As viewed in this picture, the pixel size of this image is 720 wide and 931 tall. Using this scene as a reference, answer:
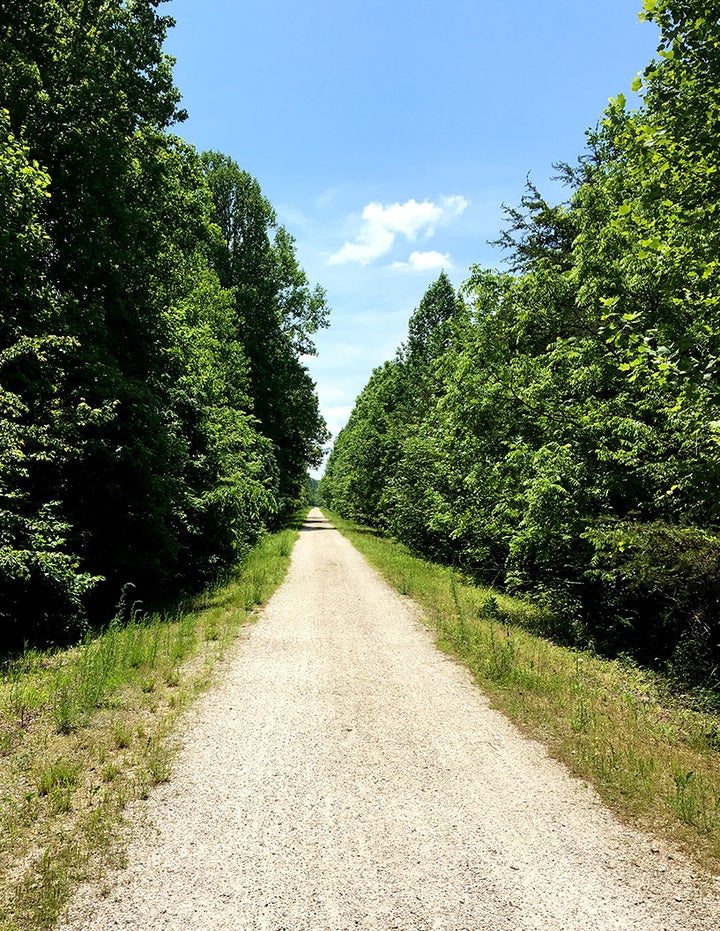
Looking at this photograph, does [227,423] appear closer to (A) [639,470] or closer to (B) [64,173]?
(B) [64,173]

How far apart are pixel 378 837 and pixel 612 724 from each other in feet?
11.4

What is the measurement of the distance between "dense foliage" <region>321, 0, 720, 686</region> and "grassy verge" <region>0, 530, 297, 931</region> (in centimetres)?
641

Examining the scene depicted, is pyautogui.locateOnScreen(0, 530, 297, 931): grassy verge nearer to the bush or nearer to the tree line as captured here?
the tree line

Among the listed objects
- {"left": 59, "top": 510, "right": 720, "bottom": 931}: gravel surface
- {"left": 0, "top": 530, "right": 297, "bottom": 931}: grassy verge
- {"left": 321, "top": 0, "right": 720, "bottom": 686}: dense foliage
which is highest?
{"left": 321, "top": 0, "right": 720, "bottom": 686}: dense foliage

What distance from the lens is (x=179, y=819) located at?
163 inches

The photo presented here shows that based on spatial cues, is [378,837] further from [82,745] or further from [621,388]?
[621,388]

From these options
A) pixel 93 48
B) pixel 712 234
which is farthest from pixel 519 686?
pixel 93 48

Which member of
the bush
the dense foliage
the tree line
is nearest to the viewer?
the dense foliage

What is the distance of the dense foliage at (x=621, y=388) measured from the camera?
5.78 metres

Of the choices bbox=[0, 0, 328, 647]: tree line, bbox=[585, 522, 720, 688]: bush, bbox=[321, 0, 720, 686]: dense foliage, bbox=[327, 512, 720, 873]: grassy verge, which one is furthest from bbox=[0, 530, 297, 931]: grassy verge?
bbox=[585, 522, 720, 688]: bush

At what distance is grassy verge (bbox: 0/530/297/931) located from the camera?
11.6ft

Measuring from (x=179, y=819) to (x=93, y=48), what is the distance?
49.9 ft

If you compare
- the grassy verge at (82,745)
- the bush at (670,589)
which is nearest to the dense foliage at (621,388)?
the bush at (670,589)

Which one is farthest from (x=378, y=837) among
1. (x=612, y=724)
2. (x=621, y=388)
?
(x=621, y=388)
